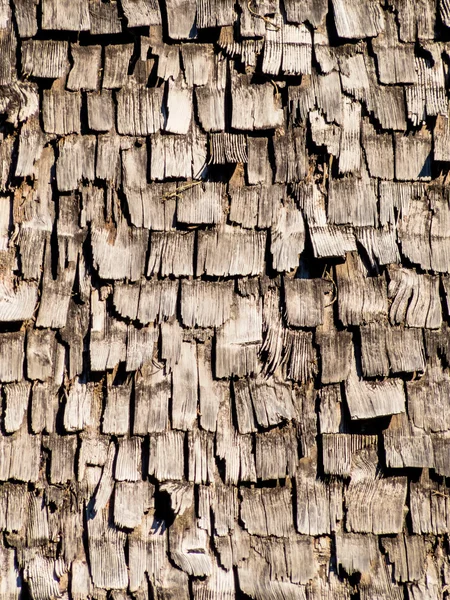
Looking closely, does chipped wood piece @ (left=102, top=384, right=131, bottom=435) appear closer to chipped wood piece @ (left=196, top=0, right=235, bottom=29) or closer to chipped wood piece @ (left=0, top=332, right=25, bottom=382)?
chipped wood piece @ (left=0, top=332, right=25, bottom=382)

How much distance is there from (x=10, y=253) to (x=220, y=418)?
981mm

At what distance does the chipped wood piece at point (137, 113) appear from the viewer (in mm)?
3051

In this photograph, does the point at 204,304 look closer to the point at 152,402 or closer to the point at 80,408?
the point at 152,402

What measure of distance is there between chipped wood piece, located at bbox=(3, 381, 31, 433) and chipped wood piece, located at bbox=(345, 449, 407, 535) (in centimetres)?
122

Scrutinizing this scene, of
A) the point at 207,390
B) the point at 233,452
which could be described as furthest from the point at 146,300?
the point at 233,452

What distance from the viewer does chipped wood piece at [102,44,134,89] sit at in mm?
3059

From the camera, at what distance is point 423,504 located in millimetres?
3012

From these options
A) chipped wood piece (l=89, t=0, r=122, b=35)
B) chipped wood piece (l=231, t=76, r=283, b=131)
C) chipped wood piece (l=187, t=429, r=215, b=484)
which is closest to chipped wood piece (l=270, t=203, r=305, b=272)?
chipped wood piece (l=231, t=76, r=283, b=131)

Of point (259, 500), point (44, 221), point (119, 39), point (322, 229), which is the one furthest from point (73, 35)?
point (259, 500)

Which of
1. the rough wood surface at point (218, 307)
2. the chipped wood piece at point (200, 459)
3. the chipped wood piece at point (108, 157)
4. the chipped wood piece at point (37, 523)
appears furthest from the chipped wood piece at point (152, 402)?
the chipped wood piece at point (108, 157)

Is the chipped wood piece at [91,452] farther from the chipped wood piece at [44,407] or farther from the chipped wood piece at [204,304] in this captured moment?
the chipped wood piece at [204,304]

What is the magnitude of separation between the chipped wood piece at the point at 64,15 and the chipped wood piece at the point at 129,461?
5.03 ft

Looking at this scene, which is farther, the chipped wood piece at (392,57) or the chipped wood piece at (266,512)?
the chipped wood piece at (392,57)

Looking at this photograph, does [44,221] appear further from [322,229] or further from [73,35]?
[322,229]
